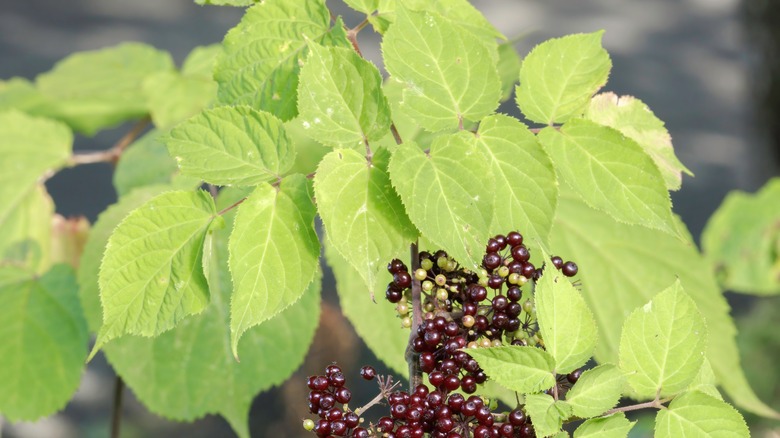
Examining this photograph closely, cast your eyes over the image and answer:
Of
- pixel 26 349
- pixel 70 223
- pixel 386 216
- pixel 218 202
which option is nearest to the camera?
pixel 386 216

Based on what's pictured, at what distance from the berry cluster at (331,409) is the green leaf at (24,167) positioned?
618 millimetres

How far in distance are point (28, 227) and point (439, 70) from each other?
0.66m

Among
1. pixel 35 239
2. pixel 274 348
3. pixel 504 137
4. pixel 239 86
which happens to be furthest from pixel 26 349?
pixel 504 137

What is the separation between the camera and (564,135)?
50cm

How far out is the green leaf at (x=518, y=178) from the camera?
0.46 meters

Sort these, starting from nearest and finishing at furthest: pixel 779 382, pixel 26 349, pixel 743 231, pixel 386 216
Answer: pixel 386 216, pixel 26 349, pixel 743 231, pixel 779 382

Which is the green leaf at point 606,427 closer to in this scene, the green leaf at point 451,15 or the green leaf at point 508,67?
the green leaf at point 451,15

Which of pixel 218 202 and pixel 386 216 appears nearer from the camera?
pixel 386 216

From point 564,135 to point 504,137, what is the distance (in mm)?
46

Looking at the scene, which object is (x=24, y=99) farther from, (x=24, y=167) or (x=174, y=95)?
(x=174, y=95)

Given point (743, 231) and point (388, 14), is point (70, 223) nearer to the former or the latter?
point (388, 14)

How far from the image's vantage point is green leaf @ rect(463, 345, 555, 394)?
399 mm

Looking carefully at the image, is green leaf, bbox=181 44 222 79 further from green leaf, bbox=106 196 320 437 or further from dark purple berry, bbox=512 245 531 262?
dark purple berry, bbox=512 245 531 262

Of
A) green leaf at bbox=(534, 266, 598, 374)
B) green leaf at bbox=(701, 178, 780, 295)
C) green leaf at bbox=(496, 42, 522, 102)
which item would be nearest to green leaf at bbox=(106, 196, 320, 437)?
green leaf at bbox=(496, 42, 522, 102)
